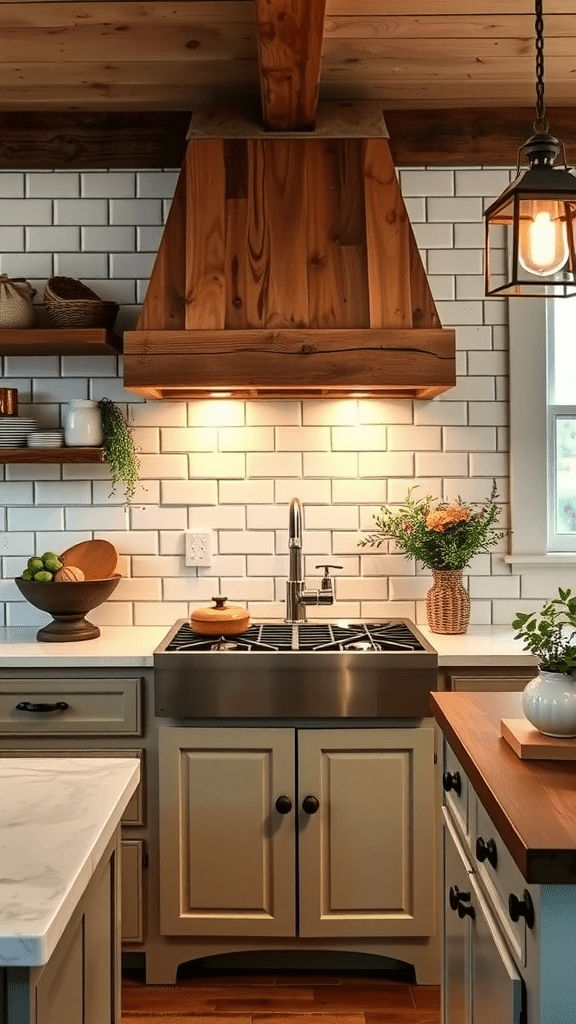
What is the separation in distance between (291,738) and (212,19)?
6.89ft

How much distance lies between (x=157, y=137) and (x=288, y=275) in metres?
0.88

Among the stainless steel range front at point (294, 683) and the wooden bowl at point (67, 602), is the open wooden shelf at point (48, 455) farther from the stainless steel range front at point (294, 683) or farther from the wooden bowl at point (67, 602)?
Result: the stainless steel range front at point (294, 683)

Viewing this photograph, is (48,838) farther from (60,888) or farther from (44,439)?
(44,439)

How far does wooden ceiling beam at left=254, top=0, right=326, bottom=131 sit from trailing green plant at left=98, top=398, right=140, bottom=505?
1.12m

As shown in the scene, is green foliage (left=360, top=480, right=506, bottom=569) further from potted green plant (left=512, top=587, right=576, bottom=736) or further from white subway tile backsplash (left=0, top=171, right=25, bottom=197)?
white subway tile backsplash (left=0, top=171, right=25, bottom=197)

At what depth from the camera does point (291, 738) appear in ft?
10.1

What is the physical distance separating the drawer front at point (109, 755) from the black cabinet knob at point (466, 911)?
136 cm

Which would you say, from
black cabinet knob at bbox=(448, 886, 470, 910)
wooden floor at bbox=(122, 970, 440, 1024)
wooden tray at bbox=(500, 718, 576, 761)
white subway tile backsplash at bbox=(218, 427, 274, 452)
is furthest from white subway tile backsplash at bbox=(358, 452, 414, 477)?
wooden tray at bbox=(500, 718, 576, 761)

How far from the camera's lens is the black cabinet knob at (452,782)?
218cm

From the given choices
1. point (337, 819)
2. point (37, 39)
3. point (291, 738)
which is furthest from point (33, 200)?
point (337, 819)

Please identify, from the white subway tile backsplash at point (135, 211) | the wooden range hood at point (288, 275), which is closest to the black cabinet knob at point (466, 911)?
the wooden range hood at point (288, 275)

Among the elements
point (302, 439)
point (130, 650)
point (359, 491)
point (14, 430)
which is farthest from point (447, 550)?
point (14, 430)

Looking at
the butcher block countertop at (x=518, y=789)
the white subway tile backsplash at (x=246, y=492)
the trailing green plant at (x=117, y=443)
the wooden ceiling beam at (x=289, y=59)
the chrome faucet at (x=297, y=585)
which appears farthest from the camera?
the white subway tile backsplash at (x=246, y=492)

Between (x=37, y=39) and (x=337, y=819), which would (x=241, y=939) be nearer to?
(x=337, y=819)
